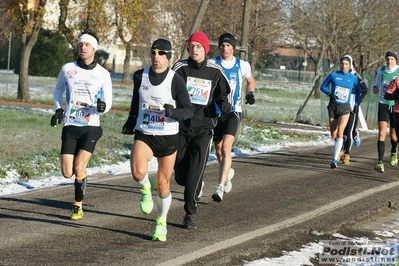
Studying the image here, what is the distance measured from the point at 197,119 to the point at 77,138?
4.31ft

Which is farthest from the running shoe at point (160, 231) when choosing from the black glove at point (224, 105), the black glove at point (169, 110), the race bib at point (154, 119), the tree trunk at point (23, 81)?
the tree trunk at point (23, 81)

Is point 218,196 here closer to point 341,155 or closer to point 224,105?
point 224,105

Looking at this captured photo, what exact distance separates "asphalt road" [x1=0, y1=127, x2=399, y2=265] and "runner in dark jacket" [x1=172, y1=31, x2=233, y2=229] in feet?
1.58

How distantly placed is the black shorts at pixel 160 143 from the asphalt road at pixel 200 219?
85cm

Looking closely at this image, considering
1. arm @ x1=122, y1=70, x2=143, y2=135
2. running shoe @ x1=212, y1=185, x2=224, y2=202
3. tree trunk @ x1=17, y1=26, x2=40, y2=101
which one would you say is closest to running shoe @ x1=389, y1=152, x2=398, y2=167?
running shoe @ x1=212, y1=185, x2=224, y2=202

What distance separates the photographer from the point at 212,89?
909cm

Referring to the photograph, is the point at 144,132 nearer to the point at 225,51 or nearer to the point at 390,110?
the point at 225,51

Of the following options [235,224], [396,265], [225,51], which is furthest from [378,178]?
[396,265]

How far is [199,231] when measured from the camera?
340 inches

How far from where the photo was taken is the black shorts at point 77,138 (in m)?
9.01

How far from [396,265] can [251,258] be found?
1280mm

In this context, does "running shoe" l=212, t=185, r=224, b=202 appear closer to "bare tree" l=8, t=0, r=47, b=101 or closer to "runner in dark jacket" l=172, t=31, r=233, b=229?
"runner in dark jacket" l=172, t=31, r=233, b=229

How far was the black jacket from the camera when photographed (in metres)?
8.98

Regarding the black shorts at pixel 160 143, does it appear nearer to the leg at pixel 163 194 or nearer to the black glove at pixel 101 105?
the leg at pixel 163 194
